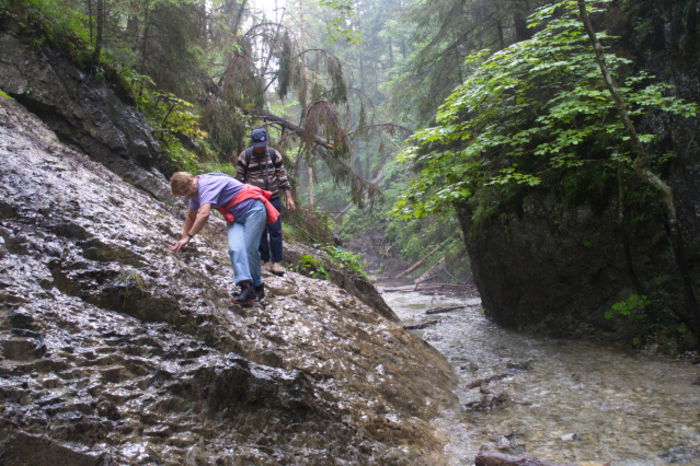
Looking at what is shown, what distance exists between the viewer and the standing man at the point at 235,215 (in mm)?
4066

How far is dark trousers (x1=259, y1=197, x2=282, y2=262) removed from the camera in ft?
17.4

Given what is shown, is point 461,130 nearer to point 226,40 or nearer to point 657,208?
point 657,208

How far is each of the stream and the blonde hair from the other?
354 cm

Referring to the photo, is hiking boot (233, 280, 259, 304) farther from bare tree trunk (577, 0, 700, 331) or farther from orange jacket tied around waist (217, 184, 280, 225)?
bare tree trunk (577, 0, 700, 331)

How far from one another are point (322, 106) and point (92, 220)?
6862mm

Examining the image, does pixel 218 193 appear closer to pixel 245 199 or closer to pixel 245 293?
pixel 245 199

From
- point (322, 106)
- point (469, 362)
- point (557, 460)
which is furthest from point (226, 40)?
point (557, 460)

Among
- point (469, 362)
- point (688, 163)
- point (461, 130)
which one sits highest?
point (461, 130)

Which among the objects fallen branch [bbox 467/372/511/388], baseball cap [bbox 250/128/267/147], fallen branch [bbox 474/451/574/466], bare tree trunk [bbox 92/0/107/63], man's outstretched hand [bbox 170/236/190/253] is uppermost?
bare tree trunk [bbox 92/0/107/63]

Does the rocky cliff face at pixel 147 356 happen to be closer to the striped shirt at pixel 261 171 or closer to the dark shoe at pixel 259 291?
the dark shoe at pixel 259 291

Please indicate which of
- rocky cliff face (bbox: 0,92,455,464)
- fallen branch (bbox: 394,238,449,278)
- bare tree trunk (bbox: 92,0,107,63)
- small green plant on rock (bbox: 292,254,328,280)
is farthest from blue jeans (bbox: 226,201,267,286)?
fallen branch (bbox: 394,238,449,278)

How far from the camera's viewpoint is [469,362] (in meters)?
7.30

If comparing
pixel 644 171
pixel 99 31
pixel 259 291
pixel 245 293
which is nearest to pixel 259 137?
pixel 259 291

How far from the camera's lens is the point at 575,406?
487 cm
